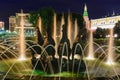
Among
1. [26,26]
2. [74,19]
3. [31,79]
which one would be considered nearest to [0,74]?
[31,79]

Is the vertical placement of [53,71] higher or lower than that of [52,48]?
lower

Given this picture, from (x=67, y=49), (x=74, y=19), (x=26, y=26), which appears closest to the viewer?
(x=67, y=49)

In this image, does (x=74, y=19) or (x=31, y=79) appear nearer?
(x=31, y=79)

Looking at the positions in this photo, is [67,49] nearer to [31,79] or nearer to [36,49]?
[36,49]

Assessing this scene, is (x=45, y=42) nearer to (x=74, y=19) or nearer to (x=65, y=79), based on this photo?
(x=65, y=79)

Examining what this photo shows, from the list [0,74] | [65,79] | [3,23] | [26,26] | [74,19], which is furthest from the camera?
[3,23]

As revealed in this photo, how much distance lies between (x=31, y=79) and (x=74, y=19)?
44.1 meters

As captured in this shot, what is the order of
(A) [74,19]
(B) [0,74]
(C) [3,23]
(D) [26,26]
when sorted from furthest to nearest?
(C) [3,23]
(D) [26,26]
(A) [74,19]
(B) [0,74]

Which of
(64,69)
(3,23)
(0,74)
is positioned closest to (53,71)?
(64,69)

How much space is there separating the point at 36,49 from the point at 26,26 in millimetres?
97775

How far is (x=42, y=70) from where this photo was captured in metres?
13.6

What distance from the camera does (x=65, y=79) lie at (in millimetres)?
11227

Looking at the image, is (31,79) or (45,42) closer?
(31,79)

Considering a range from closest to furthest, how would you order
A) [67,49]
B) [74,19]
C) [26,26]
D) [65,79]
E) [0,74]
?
1. [65,79]
2. [0,74]
3. [67,49]
4. [74,19]
5. [26,26]
